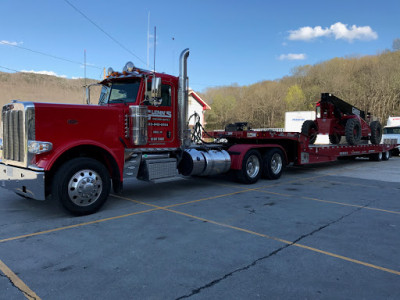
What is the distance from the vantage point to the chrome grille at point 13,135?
16.9 ft

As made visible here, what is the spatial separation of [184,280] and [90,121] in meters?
3.57

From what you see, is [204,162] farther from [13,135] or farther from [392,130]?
[392,130]

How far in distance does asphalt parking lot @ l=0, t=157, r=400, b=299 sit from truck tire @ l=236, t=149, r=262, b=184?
5.68ft

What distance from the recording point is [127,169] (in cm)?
618

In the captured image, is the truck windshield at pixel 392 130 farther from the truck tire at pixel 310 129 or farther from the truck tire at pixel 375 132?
the truck tire at pixel 310 129

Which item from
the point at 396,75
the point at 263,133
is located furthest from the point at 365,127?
the point at 396,75

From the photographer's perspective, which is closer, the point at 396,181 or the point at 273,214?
the point at 273,214

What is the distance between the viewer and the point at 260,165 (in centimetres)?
921

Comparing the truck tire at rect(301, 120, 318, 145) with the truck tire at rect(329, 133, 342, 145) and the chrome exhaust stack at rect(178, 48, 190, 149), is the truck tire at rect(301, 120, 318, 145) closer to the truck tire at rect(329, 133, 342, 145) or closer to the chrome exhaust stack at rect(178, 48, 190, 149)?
the truck tire at rect(329, 133, 342, 145)

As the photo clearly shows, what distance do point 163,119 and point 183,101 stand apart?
66 centimetres

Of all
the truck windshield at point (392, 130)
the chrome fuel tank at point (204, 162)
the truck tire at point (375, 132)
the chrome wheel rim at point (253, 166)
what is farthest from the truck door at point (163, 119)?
the truck windshield at point (392, 130)

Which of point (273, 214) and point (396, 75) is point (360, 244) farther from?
point (396, 75)

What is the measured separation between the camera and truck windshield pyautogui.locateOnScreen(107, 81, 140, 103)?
6434mm

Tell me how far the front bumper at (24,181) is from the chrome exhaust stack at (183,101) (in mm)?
3234
